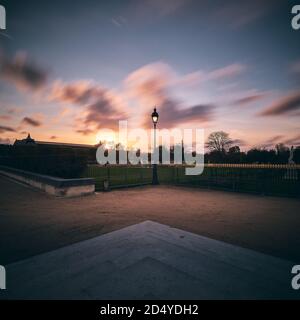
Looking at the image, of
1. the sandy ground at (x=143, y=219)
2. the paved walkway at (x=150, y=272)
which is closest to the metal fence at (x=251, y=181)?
the sandy ground at (x=143, y=219)

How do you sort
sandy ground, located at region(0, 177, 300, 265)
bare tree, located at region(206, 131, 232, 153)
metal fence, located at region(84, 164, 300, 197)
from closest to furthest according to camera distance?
sandy ground, located at region(0, 177, 300, 265) < metal fence, located at region(84, 164, 300, 197) < bare tree, located at region(206, 131, 232, 153)

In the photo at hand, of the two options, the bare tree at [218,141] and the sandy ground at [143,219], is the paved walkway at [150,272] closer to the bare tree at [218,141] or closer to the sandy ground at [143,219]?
the sandy ground at [143,219]

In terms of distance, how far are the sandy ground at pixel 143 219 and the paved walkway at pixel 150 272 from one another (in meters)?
0.63

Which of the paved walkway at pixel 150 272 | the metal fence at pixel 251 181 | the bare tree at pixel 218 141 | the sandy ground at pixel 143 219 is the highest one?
the bare tree at pixel 218 141

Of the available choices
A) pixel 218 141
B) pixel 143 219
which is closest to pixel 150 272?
pixel 143 219

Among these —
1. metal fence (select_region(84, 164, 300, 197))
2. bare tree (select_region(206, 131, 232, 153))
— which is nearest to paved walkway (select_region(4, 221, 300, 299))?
metal fence (select_region(84, 164, 300, 197))

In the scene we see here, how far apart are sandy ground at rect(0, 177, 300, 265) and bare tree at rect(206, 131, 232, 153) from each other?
180 feet

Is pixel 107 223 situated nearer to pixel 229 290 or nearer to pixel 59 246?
pixel 59 246

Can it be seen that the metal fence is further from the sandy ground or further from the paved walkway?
the paved walkway

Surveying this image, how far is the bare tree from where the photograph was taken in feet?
198

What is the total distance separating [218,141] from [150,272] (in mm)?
63133

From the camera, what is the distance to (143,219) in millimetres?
5910

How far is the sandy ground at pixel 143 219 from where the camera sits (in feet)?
13.5
